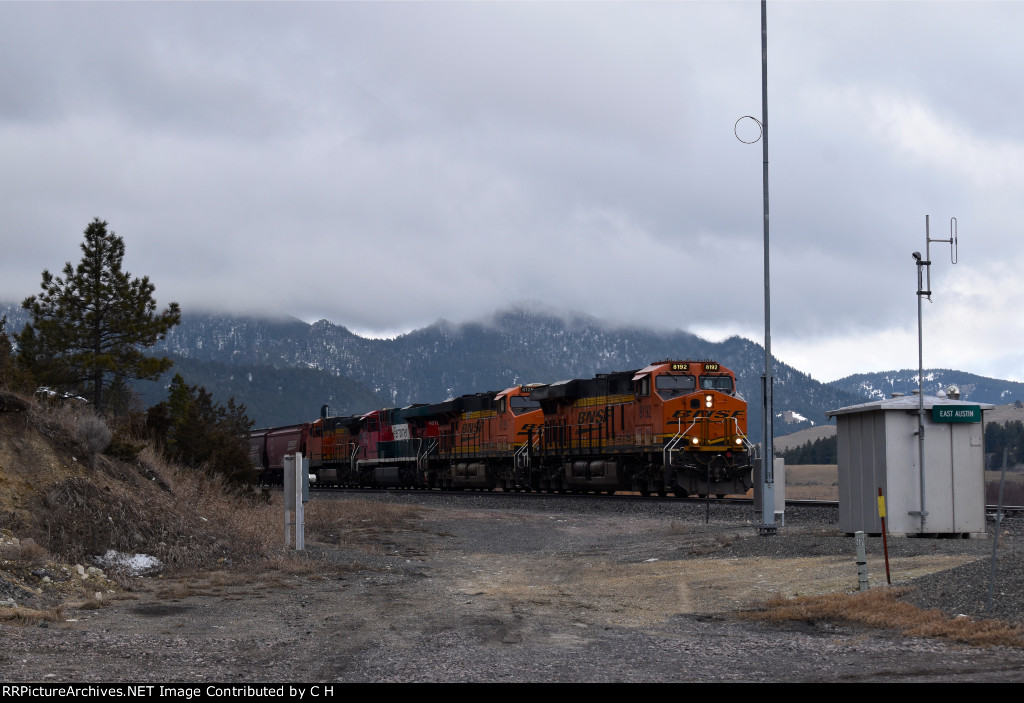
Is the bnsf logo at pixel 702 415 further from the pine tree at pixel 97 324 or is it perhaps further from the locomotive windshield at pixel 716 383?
the pine tree at pixel 97 324

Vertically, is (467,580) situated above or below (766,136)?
below

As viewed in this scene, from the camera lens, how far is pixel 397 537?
23750mm

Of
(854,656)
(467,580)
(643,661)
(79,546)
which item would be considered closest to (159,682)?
(643,661)

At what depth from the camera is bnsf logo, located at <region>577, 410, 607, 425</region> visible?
40.8 metres

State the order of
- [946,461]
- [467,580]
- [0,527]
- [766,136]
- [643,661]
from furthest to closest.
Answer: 1. [766,136]
2. [946,461]
3. [467,580]
4. [0,527]
5. [643,661]

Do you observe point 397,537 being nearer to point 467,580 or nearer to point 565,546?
point 565,546

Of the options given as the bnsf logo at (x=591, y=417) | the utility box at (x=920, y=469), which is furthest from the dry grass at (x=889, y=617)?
the bnsf logo at (x=591, y=417)

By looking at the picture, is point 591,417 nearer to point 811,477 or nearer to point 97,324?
point 97,324

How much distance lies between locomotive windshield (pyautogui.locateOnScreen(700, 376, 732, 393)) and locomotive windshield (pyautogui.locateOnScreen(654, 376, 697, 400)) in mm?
421

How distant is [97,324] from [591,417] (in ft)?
76.3

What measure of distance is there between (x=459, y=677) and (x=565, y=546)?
44.3 feet

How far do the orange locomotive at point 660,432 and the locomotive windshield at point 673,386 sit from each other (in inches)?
1.4

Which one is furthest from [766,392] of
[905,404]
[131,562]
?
[131,562]

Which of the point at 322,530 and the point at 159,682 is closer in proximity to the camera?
Result: the point at 159,682
